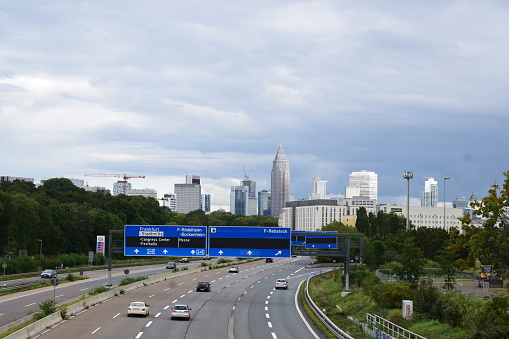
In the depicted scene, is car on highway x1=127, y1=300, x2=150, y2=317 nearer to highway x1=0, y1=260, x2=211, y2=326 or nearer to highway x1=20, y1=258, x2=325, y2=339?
highway x1=20, y1=258, x2=325, y2=339

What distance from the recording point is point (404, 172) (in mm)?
149375

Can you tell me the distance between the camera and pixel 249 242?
71.2 meters

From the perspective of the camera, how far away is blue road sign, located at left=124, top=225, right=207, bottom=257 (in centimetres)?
7181

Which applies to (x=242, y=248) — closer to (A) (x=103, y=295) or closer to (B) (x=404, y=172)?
(A) (x=103, y=295)

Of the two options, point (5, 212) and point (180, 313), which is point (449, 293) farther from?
point (5, 212)

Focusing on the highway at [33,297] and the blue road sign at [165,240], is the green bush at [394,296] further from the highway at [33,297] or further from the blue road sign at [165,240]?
the highway at [33,297]

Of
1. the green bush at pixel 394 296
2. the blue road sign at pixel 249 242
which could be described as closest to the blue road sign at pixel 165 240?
the blue road sign at pixel 249 242

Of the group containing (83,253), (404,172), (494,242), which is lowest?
(83,253)

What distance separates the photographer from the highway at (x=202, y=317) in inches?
1684

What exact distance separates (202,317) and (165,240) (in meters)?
20.6

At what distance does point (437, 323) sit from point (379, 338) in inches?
223

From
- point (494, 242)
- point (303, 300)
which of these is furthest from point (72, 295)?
point (494, 242)

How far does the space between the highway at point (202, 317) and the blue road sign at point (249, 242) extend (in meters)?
5.11

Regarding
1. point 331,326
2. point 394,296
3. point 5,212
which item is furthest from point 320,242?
point 5,212
